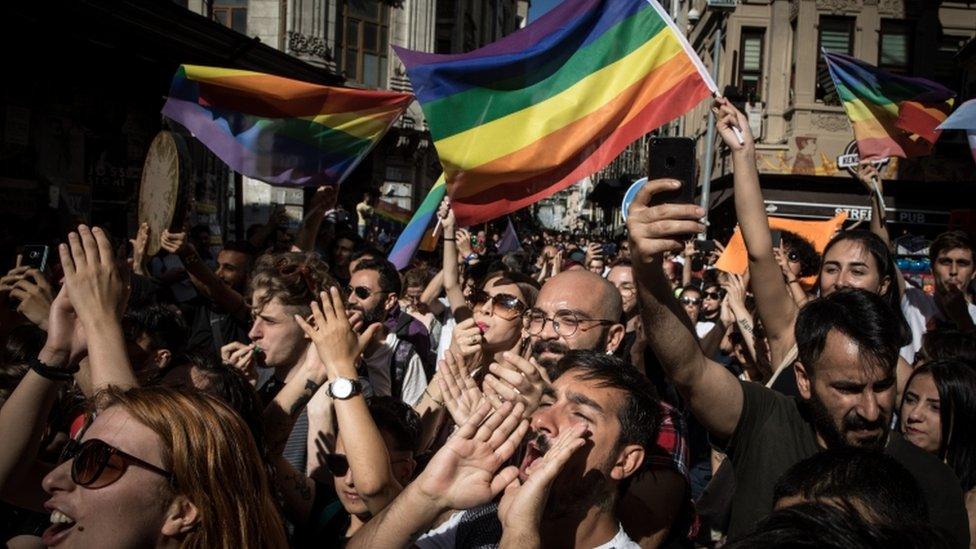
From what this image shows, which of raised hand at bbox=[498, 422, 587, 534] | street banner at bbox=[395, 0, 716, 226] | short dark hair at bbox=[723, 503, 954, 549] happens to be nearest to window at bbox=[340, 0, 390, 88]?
street banner at bbox=[395, 0, 716, 226]

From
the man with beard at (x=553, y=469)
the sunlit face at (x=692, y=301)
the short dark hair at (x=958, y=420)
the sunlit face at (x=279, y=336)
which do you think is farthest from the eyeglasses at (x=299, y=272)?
the sunlit face at (x=692, y=301)

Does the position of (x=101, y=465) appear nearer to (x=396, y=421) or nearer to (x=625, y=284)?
(x=396, y=421)

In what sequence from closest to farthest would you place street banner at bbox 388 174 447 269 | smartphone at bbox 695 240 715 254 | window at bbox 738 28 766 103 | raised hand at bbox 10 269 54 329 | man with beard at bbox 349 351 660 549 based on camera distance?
1. man with beard at bbox 349 351 660 549
2. raised hand at bbox 10 269 54 329
3. street banner at bbox 388 174 447 269
4. smartphone at bbox 695 240 715 254
5. window at bbox 738 28 766 103

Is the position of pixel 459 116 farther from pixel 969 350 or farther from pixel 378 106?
pixel 969 350

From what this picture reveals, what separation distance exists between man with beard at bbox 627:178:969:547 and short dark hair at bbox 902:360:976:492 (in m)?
0.78

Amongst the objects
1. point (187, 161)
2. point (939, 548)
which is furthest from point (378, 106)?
point (939, 548)

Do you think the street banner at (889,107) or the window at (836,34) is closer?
the street banner at (889,107)

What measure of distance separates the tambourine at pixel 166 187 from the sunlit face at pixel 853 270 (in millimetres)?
3598

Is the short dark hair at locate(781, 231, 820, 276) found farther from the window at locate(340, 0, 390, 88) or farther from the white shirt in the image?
the window at locate(340, 0, 390, 88)

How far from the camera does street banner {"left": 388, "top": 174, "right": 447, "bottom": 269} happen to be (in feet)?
22.7

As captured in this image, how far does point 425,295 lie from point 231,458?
15.2 ft

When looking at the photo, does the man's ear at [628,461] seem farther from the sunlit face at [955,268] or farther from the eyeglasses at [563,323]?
the sunlit face at [955,268]

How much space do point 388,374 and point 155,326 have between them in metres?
1.33

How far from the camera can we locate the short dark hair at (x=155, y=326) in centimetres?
423
